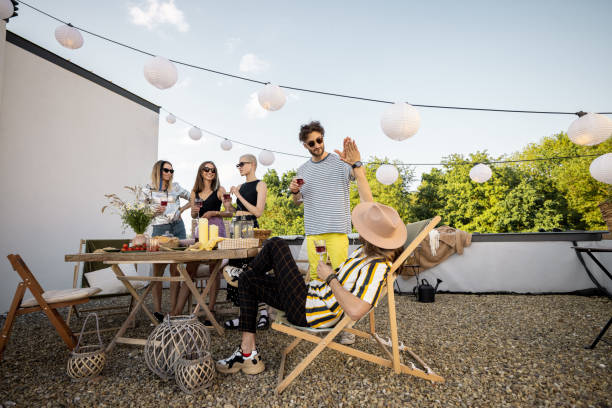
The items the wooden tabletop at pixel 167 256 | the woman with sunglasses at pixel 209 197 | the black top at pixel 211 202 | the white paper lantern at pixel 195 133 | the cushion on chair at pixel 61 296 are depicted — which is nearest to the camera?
the wooden tabletop at pixel 167 256

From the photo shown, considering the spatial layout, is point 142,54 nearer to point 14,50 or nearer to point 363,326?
point 14,50

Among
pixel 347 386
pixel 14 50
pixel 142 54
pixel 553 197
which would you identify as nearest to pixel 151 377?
pixel 347 386

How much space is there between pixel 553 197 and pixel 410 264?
21.8 m

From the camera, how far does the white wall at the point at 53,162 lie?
3971 millimetres

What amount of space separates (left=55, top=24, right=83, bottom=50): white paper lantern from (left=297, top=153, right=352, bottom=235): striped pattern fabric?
11.2 ft

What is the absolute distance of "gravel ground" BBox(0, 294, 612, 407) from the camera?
5.10ft

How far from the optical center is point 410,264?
484cm

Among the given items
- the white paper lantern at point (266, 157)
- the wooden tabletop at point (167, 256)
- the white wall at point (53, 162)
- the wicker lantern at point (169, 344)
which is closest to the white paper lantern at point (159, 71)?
the white wall at point (53, 162)

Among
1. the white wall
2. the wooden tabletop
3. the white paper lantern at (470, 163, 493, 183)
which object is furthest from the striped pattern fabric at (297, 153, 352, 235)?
the white paper lantern at (470, 163, 493, 183)

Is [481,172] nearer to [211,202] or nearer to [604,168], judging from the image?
[604,168]

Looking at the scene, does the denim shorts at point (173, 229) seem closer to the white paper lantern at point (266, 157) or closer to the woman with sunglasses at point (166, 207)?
the woman with sunglasses at point (166, 207)

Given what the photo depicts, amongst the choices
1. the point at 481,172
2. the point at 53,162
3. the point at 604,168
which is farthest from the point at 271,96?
the point at 481,172

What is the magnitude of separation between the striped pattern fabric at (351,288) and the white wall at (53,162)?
4576mm

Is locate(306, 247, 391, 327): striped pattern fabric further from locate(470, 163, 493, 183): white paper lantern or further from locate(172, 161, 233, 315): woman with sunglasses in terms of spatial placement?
locate(470, 163, 493, 183): white paper lantern
